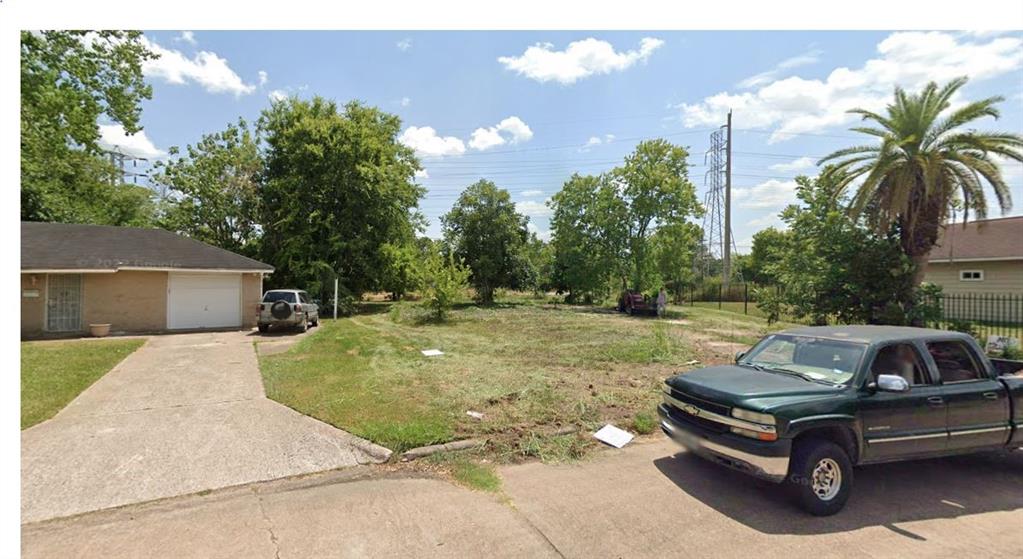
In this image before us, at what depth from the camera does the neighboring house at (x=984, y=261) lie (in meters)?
19.5

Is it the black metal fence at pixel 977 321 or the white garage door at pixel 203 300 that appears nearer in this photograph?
the black metal fence at pixel 977 321

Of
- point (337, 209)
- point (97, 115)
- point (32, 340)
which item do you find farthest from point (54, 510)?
point (337, 209)

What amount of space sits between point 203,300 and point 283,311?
4.70 meters

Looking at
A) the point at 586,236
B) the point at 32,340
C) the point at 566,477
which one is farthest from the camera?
the point at 586,236

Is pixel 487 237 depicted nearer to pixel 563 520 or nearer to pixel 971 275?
pixel 971 275

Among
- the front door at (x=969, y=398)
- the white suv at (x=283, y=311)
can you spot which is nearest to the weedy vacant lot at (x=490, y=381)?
the white suv at (x=283, y=311)

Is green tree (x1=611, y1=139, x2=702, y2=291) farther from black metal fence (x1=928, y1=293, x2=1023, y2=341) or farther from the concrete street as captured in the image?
the concrete street

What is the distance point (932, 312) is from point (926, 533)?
40.1 feet

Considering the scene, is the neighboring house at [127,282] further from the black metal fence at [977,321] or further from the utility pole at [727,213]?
the utility pole at [727,213]

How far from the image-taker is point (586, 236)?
104ft

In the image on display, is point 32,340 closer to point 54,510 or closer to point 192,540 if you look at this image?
point 54,510

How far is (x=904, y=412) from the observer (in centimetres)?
432

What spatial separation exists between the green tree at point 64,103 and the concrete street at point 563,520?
71.0 feet

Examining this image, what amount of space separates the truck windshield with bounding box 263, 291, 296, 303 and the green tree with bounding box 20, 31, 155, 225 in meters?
11.0
